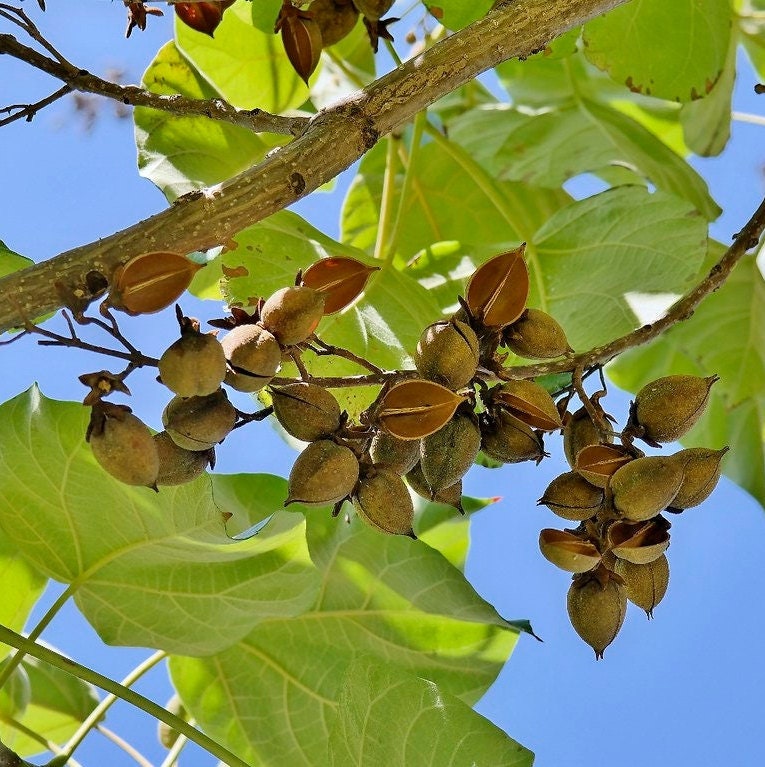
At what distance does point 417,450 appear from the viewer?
692 millimetres

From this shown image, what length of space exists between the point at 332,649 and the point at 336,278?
60 cm

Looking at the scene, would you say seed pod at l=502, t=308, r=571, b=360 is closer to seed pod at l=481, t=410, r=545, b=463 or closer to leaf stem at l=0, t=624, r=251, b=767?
seed pod at l=481, t=410, r=545, b=463

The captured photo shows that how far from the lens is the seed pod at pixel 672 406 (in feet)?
2.34

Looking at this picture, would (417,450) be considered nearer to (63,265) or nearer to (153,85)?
(63,265)

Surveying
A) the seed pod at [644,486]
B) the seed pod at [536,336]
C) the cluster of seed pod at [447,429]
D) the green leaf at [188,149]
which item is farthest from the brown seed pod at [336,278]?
the green leaf at [188,149]

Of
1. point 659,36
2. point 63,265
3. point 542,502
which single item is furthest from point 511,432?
point 659,36

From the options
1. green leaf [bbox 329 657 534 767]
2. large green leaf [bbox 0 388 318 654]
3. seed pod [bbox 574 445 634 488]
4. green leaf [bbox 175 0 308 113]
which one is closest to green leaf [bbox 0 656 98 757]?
large green leaf [bbox 0 388 318 654]

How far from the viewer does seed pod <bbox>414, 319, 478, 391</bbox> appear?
2.11 feet

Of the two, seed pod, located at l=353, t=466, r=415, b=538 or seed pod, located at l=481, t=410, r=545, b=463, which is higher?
seed pod, located at l=481, t=410, r=545, b=463

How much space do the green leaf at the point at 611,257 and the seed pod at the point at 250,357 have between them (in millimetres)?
625

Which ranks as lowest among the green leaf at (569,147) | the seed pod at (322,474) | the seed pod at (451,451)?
the seed pod at (322,474)

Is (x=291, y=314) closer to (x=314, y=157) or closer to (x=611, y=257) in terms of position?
(x=314, y=157)

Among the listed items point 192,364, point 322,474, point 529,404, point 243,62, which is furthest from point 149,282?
point 243,62

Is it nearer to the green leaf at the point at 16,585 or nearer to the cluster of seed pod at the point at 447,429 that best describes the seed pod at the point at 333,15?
the cluster of seed pod at the point at 447,429
